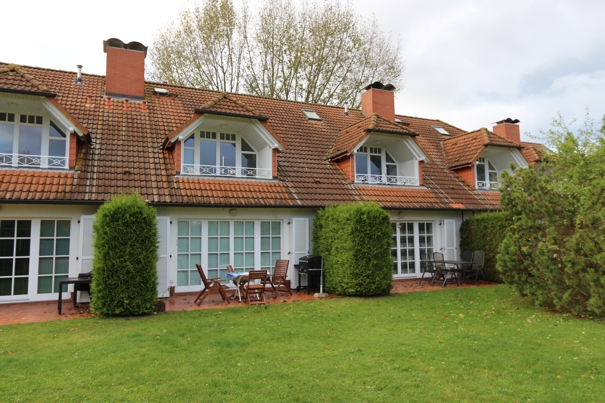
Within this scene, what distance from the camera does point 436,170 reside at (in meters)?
17.4

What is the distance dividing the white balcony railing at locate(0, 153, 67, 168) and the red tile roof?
0.26 meters

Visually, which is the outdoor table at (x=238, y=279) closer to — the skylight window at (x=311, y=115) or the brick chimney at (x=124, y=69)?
the brick chimney at (x=124, y=69)

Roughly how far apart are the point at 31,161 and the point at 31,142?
0.62 meters

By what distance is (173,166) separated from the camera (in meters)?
12.6

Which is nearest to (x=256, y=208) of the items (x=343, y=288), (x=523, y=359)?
(x=343, y=288)

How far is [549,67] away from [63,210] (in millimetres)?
14485

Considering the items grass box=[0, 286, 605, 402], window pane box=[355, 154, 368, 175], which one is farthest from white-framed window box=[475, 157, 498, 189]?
grass box=[0, 286, 605, 402]

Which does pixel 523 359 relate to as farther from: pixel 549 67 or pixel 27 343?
pixel 549 67

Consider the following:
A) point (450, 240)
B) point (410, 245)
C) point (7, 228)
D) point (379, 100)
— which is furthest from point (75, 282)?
point (379, 100)

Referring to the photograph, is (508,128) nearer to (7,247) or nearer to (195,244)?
(195,244)

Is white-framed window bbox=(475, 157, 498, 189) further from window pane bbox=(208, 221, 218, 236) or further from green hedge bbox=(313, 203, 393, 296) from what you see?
window pane bbox=(208, 221, 218, 236)

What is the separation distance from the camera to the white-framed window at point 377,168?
1533 cm

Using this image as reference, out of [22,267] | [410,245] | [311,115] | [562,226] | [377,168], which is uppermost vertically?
[311,115]

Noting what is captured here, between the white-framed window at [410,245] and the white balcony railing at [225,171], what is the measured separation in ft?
16.4
